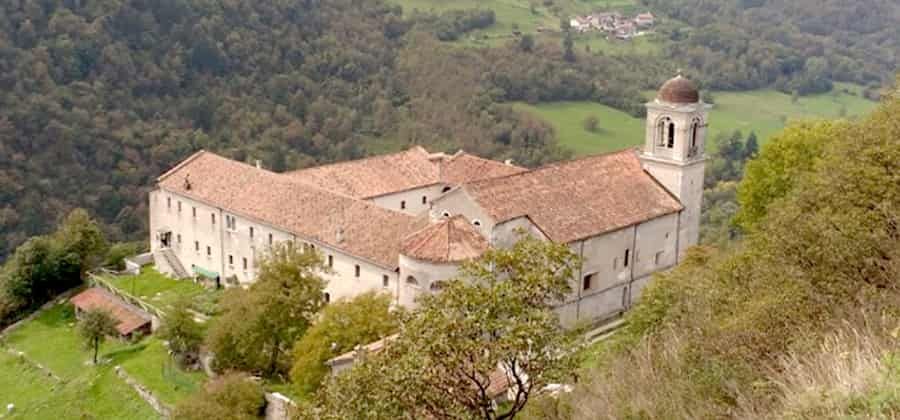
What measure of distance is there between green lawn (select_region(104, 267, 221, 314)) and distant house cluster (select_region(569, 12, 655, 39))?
104m

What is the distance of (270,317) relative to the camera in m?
36.8

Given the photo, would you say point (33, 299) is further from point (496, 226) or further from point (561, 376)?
point (561, 376)

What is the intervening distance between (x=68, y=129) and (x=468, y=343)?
213ft

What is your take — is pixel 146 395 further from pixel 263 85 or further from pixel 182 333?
pixel 263 85

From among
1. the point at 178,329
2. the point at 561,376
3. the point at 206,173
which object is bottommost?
the point at 178,329

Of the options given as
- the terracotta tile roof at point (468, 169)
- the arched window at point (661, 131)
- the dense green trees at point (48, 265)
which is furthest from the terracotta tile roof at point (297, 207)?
the arched window at point (661, 131)

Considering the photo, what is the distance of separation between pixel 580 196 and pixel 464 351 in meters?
26.9

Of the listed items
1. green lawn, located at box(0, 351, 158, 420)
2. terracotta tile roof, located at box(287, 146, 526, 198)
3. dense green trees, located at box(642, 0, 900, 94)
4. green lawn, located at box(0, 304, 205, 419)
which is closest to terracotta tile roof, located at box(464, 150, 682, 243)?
terracotta tile roof, located at box(287, 146, 526, 198)

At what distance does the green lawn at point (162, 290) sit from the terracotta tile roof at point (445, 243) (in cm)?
1372

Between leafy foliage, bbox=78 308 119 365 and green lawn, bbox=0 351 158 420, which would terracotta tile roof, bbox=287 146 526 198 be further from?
green lawn, bbox=0 351 158 420

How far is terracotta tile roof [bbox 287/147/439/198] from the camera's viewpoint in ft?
167

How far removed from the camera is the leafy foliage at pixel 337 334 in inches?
1341

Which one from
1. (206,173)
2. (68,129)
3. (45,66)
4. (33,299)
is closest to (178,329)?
(206,173)

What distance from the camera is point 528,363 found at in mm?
18281
